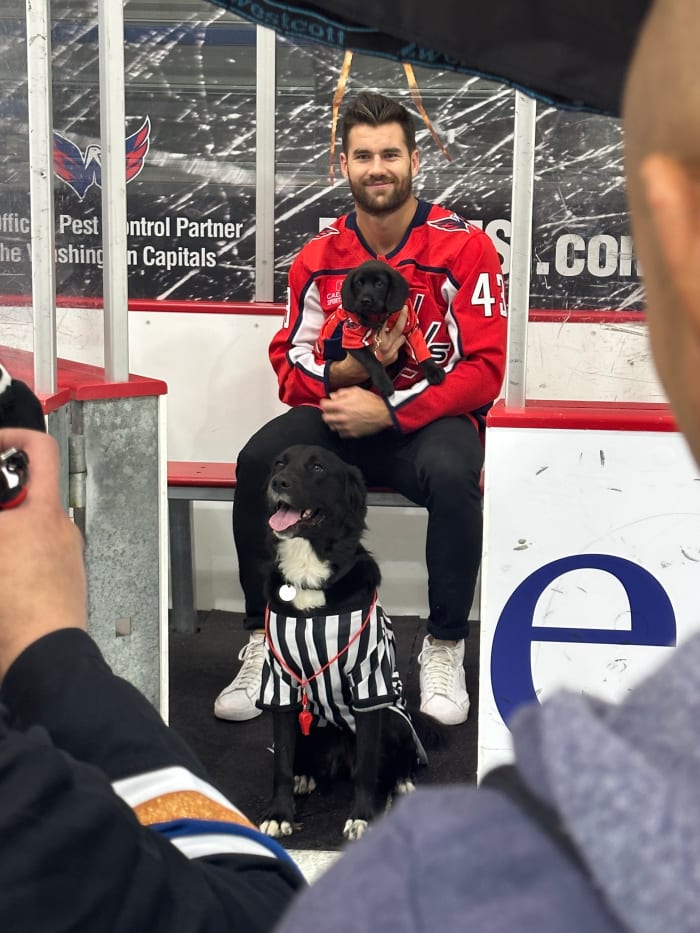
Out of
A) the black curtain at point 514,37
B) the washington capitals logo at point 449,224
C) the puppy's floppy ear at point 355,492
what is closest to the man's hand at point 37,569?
the black curtain at point 514,37

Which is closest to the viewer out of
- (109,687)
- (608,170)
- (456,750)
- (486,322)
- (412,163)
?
(109,687)

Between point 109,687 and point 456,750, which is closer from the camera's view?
point 109,687

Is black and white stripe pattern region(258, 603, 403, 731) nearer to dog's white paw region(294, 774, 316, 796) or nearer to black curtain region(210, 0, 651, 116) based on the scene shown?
dog's white paw region(294, 774, 316, 796)

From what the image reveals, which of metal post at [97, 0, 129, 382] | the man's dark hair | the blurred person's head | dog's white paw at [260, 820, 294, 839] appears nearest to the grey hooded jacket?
the blurred person's head

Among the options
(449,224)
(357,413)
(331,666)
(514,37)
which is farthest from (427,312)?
(514,37)

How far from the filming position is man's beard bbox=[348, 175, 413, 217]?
3.64 m

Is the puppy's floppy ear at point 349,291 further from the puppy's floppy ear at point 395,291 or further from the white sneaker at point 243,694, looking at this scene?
the white sneaker at point 243,694

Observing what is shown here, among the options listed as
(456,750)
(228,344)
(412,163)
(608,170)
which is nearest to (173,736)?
(608,170)

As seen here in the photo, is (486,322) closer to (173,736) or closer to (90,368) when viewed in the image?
(90,368)

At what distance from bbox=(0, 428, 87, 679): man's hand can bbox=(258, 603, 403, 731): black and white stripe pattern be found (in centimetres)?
205

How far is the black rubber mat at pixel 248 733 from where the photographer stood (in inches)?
113

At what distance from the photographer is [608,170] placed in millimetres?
2523

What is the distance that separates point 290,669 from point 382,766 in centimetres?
33

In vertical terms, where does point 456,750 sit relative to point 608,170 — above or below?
below
